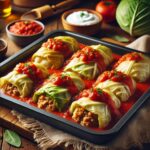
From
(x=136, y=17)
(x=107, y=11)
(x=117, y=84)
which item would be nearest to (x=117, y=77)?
(x=117, y=84)

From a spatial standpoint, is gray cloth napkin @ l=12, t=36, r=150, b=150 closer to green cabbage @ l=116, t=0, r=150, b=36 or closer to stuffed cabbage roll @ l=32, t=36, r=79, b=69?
stuffed cabbage roll @ l=32, t=36, r=79, b=69

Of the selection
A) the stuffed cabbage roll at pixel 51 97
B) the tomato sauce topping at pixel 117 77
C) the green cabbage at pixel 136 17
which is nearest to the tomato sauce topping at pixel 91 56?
the tomato sauce topping at pixel 117 77

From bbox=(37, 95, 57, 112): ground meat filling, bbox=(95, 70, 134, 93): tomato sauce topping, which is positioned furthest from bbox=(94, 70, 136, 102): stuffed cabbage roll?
bbox=(37, 95, 57, 112): ground meat filling

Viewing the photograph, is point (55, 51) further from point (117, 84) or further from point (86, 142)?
point (86, 142)

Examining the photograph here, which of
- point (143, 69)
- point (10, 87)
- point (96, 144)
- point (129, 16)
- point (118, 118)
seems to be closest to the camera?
point (96, 144)

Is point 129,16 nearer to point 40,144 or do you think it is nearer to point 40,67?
point 40,67

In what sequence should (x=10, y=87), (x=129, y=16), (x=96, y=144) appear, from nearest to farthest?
(x=96, y=144)
(x=10, y=87)
(x=129, y=16)

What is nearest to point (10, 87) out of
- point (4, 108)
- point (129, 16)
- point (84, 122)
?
point (4, 108)

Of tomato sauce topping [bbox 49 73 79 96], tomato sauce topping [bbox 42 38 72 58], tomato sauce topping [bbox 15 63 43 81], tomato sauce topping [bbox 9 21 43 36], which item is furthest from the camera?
tomato sauce topping [bbox 9 21 43 36]
